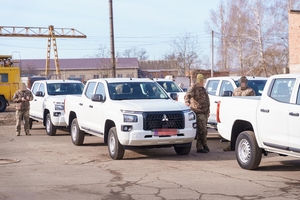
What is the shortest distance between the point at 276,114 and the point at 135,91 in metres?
4.44

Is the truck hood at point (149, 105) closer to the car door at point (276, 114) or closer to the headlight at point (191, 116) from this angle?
the headlight at point (191, 116)

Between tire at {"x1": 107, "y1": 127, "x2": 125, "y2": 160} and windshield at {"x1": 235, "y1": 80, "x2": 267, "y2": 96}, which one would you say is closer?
tire at {"x1": 107, "y1": 127, "x2": 125, "y2": 160}

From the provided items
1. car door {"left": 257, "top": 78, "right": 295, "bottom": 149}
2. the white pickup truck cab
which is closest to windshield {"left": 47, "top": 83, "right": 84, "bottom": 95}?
the white pickup truck cab

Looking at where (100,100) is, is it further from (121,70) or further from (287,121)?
(121,70)

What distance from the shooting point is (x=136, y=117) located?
11.5 m

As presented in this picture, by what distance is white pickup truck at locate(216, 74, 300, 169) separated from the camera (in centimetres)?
923

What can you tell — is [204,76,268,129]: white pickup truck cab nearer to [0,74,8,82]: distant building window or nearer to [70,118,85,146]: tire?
[70,118,85,146]: tire

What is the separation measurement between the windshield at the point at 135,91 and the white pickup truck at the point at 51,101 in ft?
15.0

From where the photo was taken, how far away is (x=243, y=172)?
33.6 ft

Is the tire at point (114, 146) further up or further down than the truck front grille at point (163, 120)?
further down

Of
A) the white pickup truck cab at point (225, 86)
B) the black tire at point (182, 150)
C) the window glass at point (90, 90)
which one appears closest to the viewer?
the black tire at point (182, 150)


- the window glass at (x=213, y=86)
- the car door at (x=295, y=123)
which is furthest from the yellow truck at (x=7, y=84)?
the car door at (x=295, y=123)

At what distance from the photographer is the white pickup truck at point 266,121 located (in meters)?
9.23

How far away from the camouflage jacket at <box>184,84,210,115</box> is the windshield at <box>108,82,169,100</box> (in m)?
0.62
